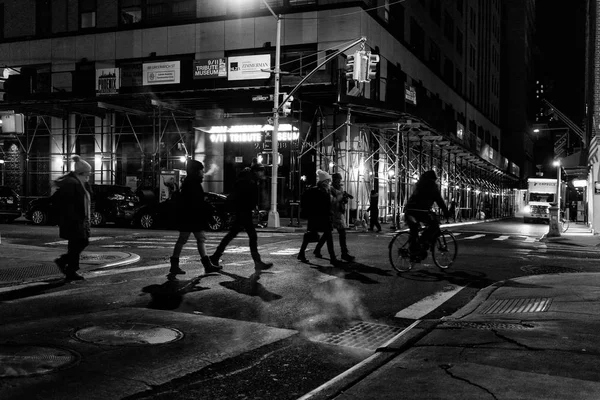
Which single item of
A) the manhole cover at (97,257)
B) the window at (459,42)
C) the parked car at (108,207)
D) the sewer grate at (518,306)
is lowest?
the sewer grate at (518,306)

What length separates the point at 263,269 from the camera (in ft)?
36.2

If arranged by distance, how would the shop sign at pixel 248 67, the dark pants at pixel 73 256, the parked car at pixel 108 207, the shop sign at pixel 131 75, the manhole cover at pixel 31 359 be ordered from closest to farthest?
the manhole cover at pixel 31 359
the dark pants at pixel 73 256
the parked car at pixel 108 207
the shop sign at pixel 248 67
the shop sign at pixel 131 75

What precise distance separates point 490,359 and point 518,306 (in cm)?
316

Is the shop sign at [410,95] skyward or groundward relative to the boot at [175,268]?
skyward

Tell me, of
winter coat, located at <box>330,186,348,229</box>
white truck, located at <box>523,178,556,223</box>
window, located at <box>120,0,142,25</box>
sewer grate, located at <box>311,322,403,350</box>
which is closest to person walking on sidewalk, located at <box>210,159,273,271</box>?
winter coat, located at <box>330,186,348,229</box>

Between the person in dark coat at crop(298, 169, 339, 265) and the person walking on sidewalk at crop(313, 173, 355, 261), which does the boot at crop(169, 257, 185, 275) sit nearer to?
the person in dark coat at crop(298, 169, 339, 265)

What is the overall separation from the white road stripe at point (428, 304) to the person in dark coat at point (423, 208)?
1522 millimetres

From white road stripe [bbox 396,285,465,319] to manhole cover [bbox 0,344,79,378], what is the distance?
4.08m

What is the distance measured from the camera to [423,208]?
37.0ft

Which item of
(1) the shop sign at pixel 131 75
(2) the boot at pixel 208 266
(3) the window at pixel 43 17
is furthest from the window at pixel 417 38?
(2) the boot at pixel 208 266

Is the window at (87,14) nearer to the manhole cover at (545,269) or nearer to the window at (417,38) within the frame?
the window at (417,38)

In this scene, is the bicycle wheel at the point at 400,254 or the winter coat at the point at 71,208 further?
the bicycle wheel at the point at 400,254

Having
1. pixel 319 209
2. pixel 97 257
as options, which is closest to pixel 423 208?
pixel 319 209

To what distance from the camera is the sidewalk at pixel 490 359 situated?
430 cm
